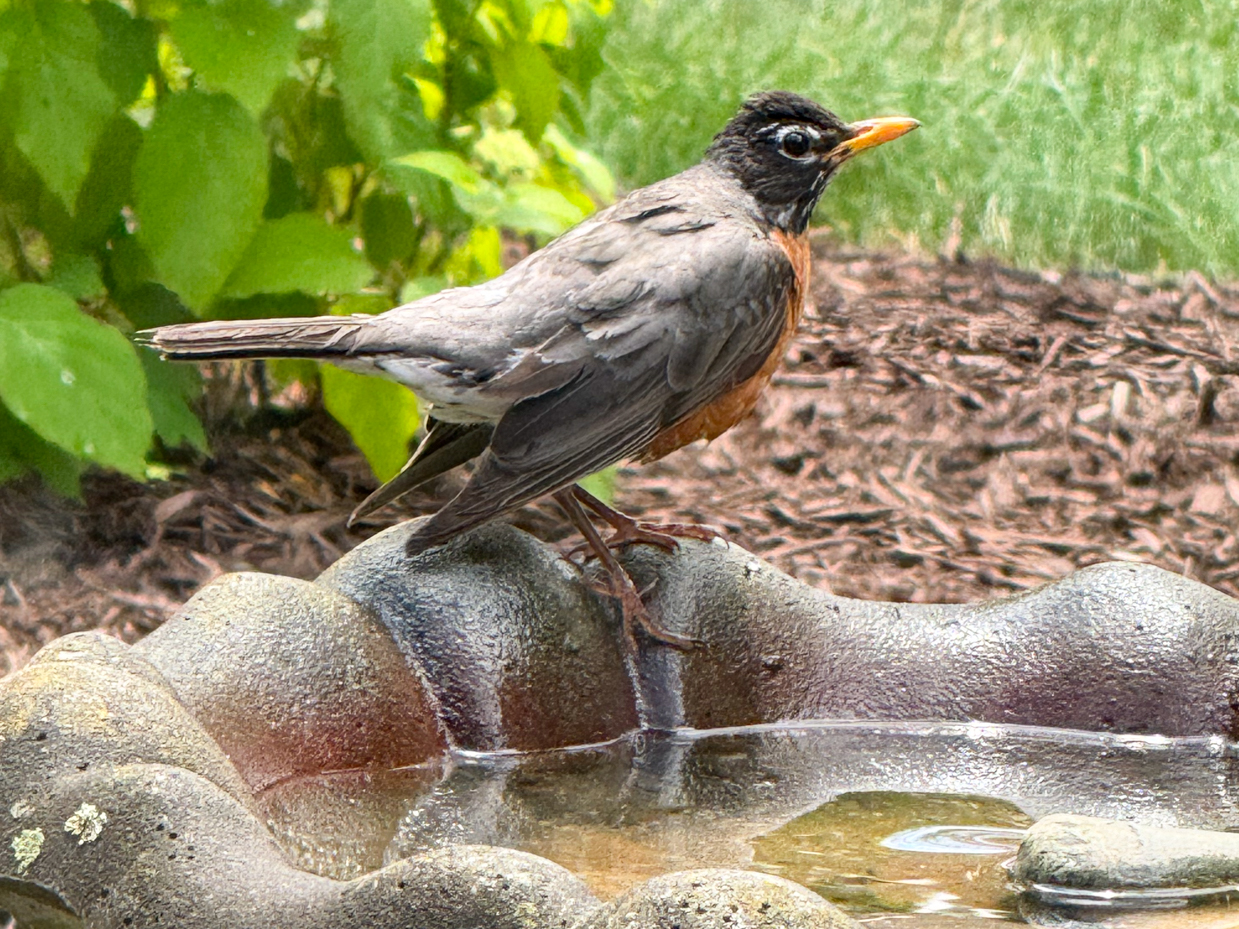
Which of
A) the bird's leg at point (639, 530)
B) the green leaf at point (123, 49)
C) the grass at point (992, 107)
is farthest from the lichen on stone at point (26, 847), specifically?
the grass at point (992, 107)

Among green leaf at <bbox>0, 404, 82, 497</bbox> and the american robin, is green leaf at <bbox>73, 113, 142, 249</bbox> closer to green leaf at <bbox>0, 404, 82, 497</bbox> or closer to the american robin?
green leaf at <bbox>0, 404, 82, 497</bbox>

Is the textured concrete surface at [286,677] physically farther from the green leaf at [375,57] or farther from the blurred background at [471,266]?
the green leaf at [375,57]

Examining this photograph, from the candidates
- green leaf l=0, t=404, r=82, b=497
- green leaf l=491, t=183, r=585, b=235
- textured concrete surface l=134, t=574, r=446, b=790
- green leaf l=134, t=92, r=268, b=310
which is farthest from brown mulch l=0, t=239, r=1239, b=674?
textured concrete surface l=134, t=574, r=446, b=790

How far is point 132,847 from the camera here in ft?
6.85

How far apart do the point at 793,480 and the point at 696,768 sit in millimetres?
1946

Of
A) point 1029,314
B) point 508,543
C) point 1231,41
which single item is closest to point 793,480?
point 1029,314

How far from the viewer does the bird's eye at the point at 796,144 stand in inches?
145

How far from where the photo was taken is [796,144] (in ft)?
12.1

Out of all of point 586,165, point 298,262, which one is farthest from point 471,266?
point 298,262

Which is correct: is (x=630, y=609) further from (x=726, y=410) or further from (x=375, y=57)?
(x=375, y=57)

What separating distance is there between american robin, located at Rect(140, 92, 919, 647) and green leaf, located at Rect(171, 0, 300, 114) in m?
0.70

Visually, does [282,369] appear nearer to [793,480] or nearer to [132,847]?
[793,480]

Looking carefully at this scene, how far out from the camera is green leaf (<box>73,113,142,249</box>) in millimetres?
3980

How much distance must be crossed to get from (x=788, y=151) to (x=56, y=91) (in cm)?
162
